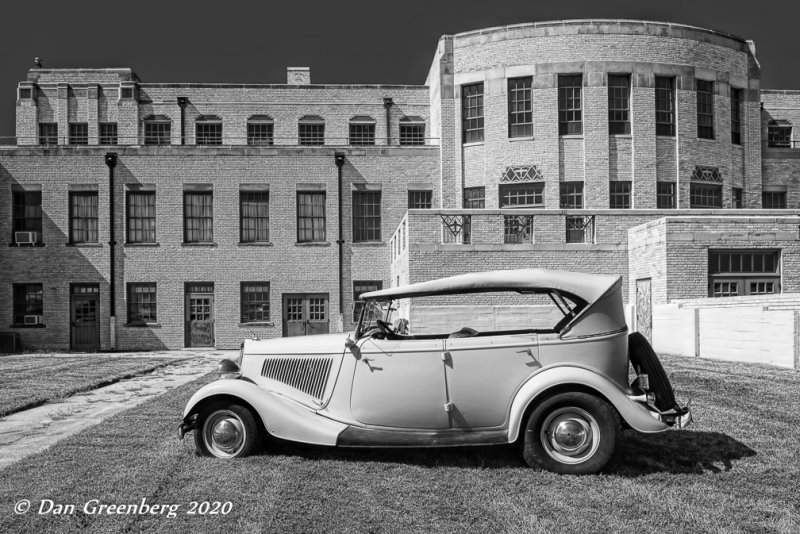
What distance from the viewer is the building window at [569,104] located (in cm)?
2703

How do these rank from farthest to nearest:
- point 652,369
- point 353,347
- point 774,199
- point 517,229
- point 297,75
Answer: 1. point 297,75
2. point 774,199
3. point 517,229
4. point 353,347
5. point 652,369

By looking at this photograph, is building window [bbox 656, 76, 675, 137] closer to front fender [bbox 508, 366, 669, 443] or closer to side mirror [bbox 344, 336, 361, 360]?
front fender [bbox 508, 366, 669, 443]

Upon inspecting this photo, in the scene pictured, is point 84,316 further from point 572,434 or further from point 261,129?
point 572,434

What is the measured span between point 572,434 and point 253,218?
24147 millimetres

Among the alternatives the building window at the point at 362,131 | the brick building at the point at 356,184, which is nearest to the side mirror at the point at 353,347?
the brick building at the point at 356,184

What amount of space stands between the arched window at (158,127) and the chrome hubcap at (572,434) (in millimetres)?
31705

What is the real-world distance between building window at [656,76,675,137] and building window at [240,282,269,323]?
54.6ft

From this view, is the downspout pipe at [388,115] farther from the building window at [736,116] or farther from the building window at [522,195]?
the building window at [736,116]

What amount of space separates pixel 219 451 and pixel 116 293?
927 inches

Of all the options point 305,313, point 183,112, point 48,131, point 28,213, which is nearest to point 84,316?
point 28,213

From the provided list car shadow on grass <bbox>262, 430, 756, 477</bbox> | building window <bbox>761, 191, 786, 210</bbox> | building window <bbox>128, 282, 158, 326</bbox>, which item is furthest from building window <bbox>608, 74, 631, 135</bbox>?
car shadow on grass <bbox>262, 430, 756, 477</bbox>

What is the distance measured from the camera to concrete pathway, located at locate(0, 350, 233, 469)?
26.4 ft

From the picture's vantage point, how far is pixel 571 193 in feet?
88.9

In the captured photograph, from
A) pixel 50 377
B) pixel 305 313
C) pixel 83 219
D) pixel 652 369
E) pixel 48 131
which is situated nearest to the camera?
pixel 652 369
